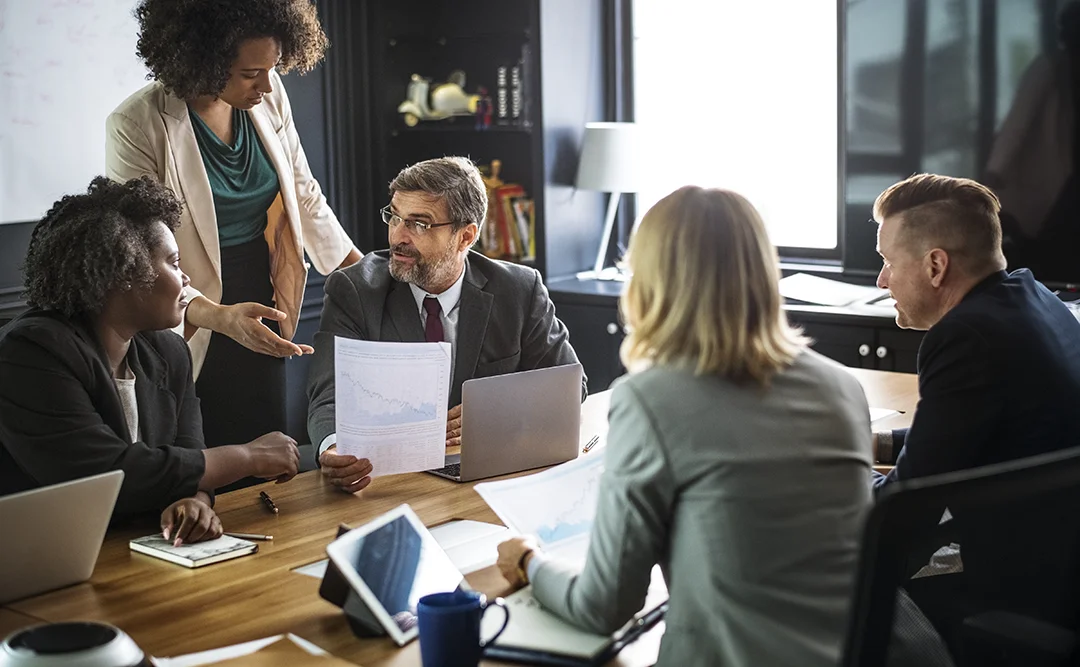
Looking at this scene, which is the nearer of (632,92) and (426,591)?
(426,591)

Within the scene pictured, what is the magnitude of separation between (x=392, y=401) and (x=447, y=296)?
64cm

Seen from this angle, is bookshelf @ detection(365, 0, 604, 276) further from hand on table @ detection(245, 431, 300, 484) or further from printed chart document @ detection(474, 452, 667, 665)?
printed chart document @ detection(474, 452, 667, 665)

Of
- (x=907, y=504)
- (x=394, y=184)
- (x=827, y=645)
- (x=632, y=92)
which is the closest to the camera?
(x=907, y=504)

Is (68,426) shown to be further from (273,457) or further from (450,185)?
(450,185)

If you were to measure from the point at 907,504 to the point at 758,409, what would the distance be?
357 mm

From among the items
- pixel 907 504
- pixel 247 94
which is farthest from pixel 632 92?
pixel 907 504

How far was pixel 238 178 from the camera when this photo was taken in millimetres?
3219

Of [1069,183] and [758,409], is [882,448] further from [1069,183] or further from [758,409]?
[1069,183]

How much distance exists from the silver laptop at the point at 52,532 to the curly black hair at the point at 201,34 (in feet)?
4.99

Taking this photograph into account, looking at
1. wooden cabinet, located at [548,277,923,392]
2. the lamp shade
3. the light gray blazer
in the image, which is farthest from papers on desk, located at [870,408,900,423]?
the lamp shade

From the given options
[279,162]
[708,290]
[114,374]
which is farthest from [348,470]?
[279,162]

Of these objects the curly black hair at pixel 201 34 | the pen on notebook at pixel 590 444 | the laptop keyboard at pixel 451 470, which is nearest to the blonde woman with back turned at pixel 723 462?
the laptop keyboard at pixel 451 470

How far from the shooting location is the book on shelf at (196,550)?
1.91m

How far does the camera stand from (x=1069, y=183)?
12.5ft
